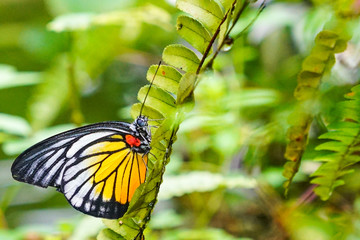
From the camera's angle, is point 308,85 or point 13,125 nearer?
point 308,85

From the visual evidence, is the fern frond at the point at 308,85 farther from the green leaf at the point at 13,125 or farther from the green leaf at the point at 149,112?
the green leaf at the point at 13,125

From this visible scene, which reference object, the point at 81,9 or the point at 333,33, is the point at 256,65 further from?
the point at 333,33

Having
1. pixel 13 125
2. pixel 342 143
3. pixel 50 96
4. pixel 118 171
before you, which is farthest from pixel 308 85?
pixel 50 96

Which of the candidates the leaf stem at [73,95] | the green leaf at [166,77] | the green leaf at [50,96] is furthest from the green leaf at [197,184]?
the green leaf at [50,96]

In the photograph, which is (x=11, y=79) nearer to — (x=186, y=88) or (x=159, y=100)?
(x=159, y=100)

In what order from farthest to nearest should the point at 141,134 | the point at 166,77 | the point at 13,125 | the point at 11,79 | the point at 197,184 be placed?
the point at 11,79, the point at 13,125, the point at 197,184, the point at 141,134, the point at 166,77

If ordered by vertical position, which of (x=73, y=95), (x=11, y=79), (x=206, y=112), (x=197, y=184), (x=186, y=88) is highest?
(x=11, y=79)
